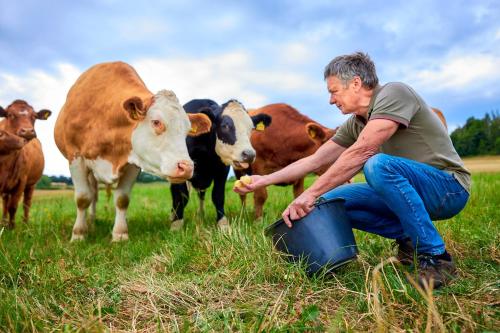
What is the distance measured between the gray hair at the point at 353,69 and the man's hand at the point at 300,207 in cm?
89

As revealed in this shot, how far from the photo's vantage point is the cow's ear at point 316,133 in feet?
25.0

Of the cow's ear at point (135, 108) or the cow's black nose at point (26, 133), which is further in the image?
the cow's black nose at point (26, 133)

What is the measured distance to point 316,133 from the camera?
25.7 feet

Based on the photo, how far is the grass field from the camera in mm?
2359

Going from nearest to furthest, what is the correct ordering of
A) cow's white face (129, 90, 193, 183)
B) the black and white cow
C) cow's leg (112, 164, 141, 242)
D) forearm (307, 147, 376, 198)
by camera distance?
forearm (307, 147, 376, 198)
cow's white face (129, 90, 193, 183)
cow's leg (112, 164, 141, 242)
the black and white cow

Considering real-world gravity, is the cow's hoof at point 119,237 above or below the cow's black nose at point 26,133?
below

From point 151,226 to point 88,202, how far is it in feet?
3.64

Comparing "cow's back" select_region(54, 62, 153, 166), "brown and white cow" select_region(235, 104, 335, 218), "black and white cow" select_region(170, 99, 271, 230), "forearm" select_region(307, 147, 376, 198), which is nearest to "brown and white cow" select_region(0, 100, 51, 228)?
"cow's back" select_region(54, 62, 153, 166)

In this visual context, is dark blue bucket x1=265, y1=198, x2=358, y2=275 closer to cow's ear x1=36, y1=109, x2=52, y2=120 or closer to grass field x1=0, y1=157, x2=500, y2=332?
grass field x1=0, y1=157, x2=500, y2=332

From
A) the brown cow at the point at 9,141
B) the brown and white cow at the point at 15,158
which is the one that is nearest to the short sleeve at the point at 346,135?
the brown cow at the point at 9,141

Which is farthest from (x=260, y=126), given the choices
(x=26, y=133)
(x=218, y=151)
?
(x=26, y=133)

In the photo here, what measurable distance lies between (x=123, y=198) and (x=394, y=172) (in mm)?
3898

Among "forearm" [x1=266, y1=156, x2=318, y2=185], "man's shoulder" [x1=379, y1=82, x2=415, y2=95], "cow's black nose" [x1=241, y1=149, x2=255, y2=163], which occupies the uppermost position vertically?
"man's shoulder" [x1=379, y1=82, x2=415, y2=95]

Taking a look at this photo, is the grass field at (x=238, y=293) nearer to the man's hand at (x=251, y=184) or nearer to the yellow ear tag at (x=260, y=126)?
the man's hand at (x=251, y=184)
